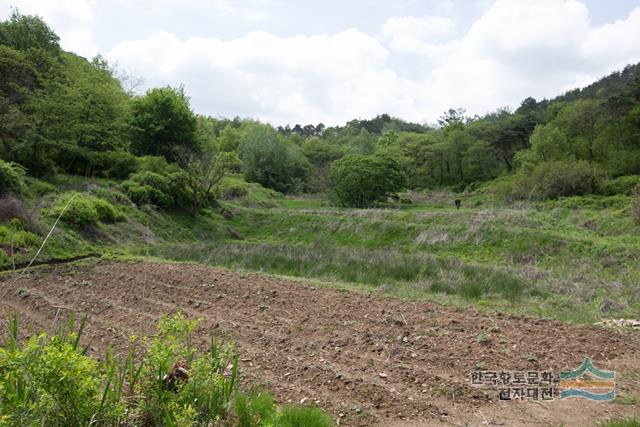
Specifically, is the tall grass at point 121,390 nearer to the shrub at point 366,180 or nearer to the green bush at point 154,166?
the green bush at point 154,166

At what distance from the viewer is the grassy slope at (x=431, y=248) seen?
10797 mm

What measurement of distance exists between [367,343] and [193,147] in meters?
30.7

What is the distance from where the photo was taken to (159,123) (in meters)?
33.2

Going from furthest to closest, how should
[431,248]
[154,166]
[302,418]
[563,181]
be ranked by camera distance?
[563,181]
[154,166]
[431,248]
[302,418]

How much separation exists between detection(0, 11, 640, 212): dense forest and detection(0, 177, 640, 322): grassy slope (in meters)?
2.59

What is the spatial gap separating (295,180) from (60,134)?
34115 millimetres

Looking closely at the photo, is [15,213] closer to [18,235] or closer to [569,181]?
[18,235]

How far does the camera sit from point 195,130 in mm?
35750

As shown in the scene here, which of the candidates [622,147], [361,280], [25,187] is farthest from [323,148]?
[361,280]

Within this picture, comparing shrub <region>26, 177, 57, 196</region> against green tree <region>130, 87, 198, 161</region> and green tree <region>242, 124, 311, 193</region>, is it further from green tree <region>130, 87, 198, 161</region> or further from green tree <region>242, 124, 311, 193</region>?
green tree <region>242, 124, 311, 193</region>

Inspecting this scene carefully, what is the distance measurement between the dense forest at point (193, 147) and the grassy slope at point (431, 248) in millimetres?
2594

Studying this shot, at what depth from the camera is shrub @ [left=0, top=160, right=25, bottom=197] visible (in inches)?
658

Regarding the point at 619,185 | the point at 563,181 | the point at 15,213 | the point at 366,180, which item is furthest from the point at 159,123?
the point at 619,185

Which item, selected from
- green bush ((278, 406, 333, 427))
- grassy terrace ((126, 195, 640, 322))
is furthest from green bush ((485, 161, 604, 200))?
green bush ((278, 406, 333, 427))
